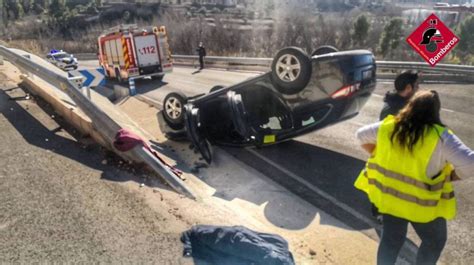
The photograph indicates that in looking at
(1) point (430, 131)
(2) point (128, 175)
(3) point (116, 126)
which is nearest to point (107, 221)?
(2) point (128, 175)

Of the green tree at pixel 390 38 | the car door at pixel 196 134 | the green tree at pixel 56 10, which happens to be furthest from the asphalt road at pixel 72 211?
the green tree at pixel 56 10

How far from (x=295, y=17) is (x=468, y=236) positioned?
49766mm

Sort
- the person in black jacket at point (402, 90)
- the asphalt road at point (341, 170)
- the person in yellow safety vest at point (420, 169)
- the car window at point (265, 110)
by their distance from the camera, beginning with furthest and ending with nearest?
1. the car window at point (265, 110)
2. the asphalt road at point (341, 170)
3. the person in black jacket at point (402, 90)
4. the person in yellow safety vest at point (420, 169)

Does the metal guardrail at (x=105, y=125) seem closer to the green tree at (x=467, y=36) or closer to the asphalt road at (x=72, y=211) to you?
the asphalt road at (x=72, y=211)

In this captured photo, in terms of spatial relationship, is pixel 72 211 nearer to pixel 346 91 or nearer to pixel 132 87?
pixel 346 91

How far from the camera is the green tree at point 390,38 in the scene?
3600 centimetres

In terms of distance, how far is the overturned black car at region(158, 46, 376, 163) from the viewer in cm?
578

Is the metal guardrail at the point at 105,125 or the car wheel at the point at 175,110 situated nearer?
the metal guardrail at the point at 105,125

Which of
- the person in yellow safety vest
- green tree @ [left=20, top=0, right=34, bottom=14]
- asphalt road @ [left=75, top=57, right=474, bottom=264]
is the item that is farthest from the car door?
green tree @ [left=20, top=0, right=34, bottom=14]

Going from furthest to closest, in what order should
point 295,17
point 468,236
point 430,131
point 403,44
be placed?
point 295,17, point 403,44, point 468,236, point 430,131

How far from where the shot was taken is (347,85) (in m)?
5.81

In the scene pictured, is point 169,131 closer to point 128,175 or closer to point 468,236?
point 128,175

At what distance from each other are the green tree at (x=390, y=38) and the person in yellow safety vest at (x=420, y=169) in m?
36.3

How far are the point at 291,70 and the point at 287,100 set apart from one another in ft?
1.81
